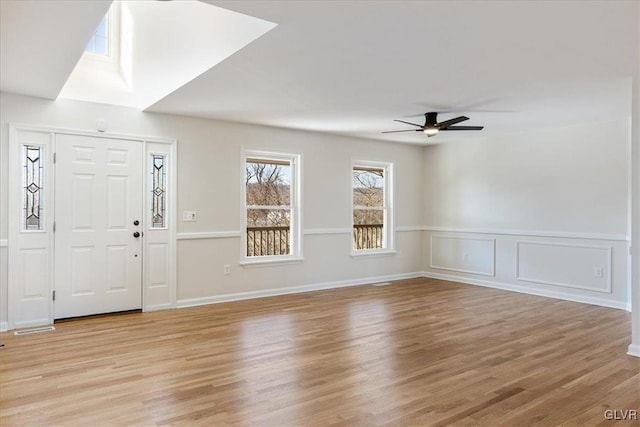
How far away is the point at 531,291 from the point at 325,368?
14.1 ft

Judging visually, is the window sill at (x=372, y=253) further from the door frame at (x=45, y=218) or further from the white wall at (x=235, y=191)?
the door frame at (x=45, y=218)

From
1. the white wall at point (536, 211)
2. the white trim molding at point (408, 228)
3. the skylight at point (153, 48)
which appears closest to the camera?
the skylight at point (153, 48)

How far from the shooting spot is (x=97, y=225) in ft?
15.8

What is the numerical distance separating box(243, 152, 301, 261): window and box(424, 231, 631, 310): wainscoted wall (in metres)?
2.89

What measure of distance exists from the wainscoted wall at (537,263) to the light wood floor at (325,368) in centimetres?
48

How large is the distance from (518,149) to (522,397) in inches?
182

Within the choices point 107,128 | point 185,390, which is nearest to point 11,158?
point 107,128

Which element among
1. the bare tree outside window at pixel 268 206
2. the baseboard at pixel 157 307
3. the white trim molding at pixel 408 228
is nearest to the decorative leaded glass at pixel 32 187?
the baseboard at pixel 157 307

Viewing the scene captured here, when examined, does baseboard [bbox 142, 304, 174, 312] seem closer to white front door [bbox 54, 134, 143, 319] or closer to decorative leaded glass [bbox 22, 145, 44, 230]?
white front door [bbox 54, 134, 143, 319]

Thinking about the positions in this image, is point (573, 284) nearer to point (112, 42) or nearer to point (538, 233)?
point (538, 233)

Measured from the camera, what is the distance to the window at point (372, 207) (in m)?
7.24

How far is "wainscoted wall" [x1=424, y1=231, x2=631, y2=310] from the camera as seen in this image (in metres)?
5.44

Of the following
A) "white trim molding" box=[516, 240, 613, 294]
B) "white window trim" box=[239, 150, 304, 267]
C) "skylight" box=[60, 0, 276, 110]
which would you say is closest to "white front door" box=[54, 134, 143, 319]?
"skylight" box=[60, 0, 276, 110]

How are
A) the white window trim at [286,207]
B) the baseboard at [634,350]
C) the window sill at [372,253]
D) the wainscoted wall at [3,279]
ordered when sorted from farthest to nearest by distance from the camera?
the window sill at [372,253]
the white window trim at [286,207]
the wainscoted wall at [3,279]
the baseboard at [634,350]
